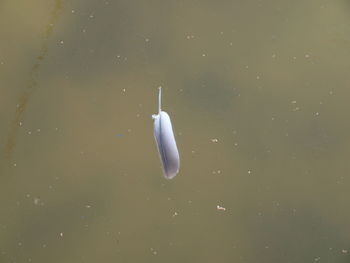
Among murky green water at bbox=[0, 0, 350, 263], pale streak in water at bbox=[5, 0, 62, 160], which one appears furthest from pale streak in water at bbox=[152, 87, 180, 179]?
pale streak in water at bbox=[5, 0, 62, 160]

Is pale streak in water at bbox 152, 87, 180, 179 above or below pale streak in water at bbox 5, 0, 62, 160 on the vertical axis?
below

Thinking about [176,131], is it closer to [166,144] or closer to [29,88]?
[166,144]

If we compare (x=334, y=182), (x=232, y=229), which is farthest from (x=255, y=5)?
(x=232, y=229)

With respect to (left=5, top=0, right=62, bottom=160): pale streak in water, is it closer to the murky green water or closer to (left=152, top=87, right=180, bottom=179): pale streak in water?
the murky green water

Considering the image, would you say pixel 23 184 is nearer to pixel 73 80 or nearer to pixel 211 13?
pixel 73 80

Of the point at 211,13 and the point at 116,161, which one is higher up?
the point at 211,13
